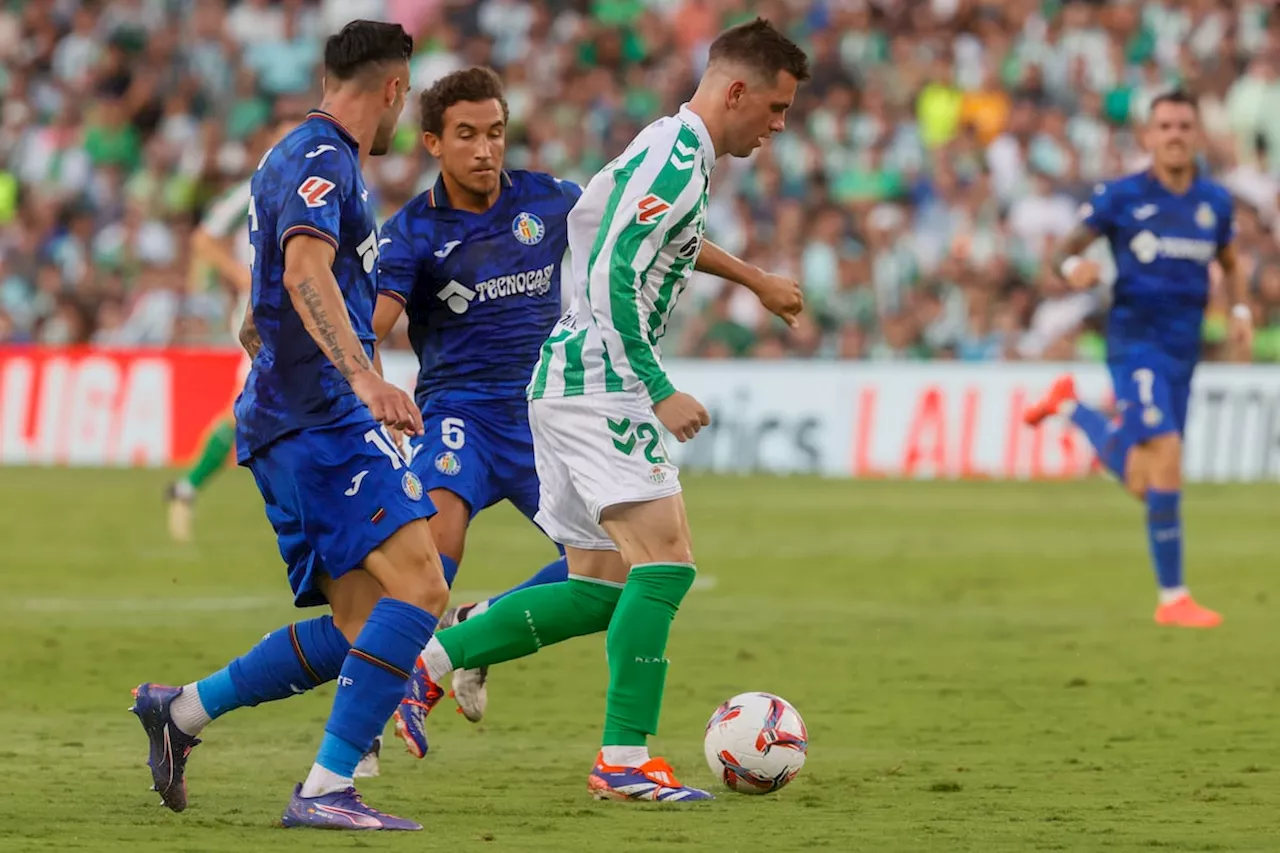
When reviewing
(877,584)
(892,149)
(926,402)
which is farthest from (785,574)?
(892,149)

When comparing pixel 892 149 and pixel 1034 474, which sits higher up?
pixel 892 149

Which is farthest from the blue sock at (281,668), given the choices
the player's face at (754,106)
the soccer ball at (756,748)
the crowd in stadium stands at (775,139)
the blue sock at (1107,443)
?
the crowd in stadium stands at (775,139)

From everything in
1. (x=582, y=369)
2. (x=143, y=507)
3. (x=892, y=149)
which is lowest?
(x=143, y=507)

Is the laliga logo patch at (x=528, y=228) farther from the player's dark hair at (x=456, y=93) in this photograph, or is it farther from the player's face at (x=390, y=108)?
the player's face at (x=390, y=108)

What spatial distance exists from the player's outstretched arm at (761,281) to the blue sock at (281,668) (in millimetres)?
1696

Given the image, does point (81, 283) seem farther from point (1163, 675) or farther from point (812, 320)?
point (1163, 675)

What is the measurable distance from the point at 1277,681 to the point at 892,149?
16.8 metres

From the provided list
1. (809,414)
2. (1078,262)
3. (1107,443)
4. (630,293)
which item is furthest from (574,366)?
(809,414)

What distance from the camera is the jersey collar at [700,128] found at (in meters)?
6.64

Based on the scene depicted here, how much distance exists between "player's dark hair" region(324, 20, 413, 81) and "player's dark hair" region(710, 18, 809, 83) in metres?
1.00

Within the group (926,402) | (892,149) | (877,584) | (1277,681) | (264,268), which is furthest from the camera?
(892,149)

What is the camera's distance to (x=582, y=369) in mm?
6715

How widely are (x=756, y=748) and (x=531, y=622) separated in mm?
940

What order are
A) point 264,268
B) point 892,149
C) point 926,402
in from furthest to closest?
1. point 892,149
2. point 926,402
3. point 264,268
